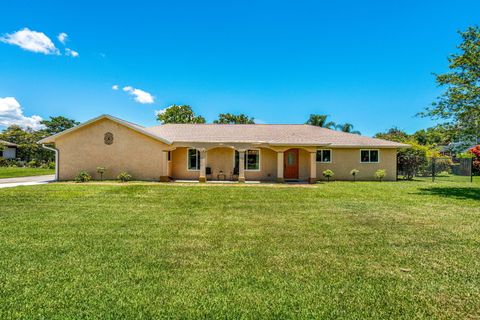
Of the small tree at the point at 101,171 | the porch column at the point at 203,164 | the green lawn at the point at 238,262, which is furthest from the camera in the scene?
the porch column at the point at 203,164

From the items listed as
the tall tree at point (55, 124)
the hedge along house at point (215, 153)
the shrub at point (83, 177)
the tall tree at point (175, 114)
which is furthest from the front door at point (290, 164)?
the tall tree at point (55, 124)

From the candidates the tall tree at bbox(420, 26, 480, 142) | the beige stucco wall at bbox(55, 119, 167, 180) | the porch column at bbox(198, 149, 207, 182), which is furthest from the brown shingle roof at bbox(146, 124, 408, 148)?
the tall tree at bbox(420, 26, 480, 142)

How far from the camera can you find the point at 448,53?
14.6m

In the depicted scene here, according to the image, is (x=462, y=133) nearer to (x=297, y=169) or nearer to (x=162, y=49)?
(x=297, y=169)

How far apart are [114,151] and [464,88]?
827 inches

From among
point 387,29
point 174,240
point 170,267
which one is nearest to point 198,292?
point 170,267

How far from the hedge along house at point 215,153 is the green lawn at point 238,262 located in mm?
Answer: 8597

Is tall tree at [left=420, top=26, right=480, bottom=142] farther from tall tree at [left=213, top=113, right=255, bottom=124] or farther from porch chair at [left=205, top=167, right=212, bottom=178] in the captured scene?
tall tree at [left=213, top=113, right=255, bottom=124]

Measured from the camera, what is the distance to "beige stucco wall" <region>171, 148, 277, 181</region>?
19281 mm

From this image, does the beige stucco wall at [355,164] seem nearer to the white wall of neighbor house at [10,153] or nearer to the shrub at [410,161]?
the shrub at [410,161]

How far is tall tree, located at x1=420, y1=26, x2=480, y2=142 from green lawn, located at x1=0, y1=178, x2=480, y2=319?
738 centimetres

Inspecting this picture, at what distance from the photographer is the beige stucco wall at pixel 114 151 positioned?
58.1ft

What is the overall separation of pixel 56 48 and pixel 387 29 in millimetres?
22814

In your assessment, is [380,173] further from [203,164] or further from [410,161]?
[203,164]
